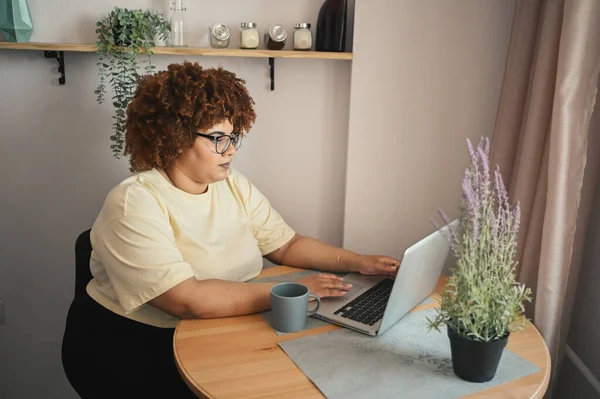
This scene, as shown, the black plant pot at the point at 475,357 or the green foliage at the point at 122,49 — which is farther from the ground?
the green foliage at the point at 122,49

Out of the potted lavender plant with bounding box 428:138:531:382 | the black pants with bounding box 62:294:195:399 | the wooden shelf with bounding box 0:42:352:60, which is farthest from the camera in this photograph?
the wooden shelf with bounding box 0:42:352:60

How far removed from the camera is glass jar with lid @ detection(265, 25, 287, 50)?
1.93 m

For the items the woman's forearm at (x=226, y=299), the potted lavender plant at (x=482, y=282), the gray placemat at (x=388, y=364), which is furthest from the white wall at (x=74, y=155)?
the potted lavender plant at (x=482, y=282)

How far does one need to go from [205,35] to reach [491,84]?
1.05m

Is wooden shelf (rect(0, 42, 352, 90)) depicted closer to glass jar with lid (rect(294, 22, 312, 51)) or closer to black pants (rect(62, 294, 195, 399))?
glass jar with lid (rect(294, 22, 312, 51))

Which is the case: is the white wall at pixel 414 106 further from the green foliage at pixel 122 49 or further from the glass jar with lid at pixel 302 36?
the green foliage at pixel 122 49

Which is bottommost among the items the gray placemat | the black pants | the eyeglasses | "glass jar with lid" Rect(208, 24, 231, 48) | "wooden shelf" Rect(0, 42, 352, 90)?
the black pants

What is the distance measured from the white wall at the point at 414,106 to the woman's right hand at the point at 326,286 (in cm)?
65

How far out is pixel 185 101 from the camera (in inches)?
59.5

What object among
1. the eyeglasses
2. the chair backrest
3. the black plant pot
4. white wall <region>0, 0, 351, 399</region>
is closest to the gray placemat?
the black plant pot

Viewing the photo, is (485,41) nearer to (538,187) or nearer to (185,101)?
(538,187)

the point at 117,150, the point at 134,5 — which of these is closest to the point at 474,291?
the point at 117,150

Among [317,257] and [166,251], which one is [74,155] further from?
[317,257]

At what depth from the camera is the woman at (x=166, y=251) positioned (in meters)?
1.38
